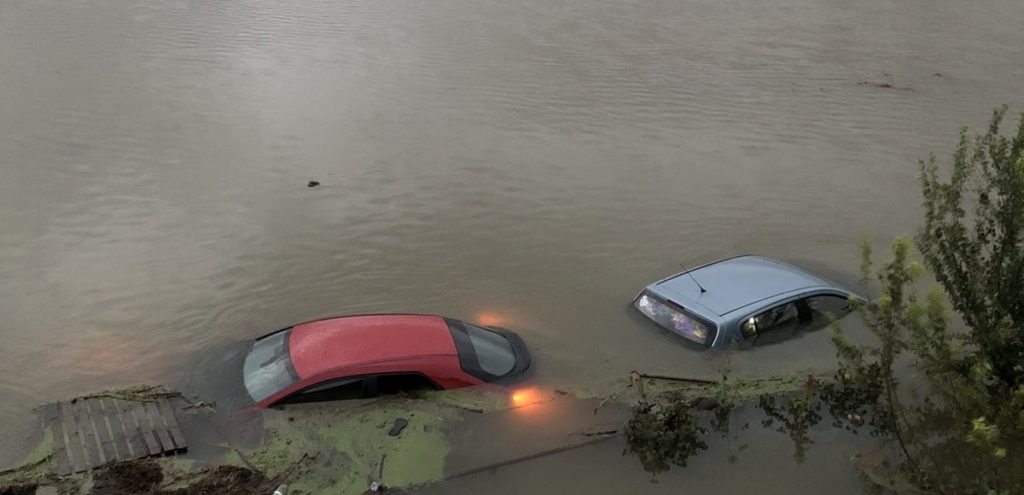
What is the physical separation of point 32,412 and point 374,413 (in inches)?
139

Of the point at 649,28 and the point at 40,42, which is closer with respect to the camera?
the point at 40,42

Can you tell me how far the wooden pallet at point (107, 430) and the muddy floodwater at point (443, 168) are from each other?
104 centimetres

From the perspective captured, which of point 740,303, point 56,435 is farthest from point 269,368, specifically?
point 740,303

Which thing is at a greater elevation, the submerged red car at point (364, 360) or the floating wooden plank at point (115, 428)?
the submerged red car at point (364, 360)

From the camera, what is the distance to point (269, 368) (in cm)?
753

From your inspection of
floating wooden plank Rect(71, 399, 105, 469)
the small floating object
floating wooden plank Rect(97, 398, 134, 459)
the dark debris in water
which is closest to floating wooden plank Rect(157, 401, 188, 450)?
floating wooden plank Rect(97, 398, 134, 459)

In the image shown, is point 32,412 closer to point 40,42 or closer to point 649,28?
point 40,42

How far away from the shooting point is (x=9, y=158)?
45.7ft

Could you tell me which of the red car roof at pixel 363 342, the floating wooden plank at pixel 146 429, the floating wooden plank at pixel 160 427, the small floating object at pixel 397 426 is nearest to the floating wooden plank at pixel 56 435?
the floating wooden plank at pixel 146 429

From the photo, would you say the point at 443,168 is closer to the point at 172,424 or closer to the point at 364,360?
the point at 364,360

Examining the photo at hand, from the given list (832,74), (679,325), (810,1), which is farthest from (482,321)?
(810,1)

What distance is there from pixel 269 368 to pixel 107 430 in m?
1.38

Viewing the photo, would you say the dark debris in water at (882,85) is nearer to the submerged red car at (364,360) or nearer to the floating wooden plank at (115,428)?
the submerged red car at (364,360)

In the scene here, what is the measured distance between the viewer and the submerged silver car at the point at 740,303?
343 inches
